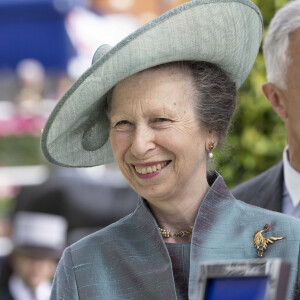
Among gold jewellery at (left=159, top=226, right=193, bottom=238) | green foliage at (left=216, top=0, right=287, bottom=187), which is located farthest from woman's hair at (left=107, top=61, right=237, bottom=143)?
green foliage at (left=216, top=0, right=287, bottom=187)

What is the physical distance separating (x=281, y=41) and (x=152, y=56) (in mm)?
1260

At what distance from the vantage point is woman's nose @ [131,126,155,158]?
2.12m

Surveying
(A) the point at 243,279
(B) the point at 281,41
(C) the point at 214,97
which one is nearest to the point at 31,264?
(B) the point at 281,41

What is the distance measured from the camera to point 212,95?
2268mm

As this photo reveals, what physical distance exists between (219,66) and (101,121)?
1.55 ft

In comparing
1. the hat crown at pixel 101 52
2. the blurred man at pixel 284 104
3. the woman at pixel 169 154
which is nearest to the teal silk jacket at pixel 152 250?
the woman at pixel 169 154

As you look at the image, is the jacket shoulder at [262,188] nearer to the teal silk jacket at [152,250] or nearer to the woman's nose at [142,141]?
the teal silk jacket at [152,250]

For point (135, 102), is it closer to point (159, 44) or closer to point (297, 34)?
point (159, 44)

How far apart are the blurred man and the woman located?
795 mm

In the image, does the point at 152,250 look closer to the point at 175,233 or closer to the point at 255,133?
the point at 175,233

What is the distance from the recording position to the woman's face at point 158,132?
2.14 m

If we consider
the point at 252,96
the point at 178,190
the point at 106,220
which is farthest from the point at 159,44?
the point at 106,220

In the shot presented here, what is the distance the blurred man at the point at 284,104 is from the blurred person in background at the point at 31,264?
2.78m

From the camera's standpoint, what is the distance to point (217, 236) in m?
2.18
